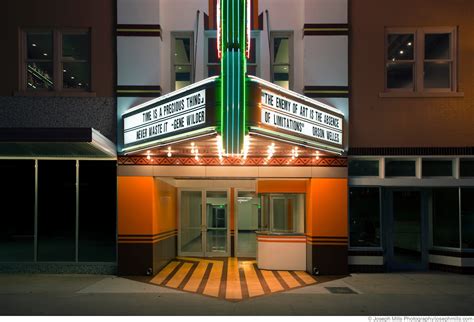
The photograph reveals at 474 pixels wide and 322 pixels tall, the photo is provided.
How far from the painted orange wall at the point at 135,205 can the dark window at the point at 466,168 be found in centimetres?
855

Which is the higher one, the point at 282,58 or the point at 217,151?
the point at 282,58

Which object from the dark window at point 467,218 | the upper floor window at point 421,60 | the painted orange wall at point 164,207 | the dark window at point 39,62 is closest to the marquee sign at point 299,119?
the upper floor window at point 421,60

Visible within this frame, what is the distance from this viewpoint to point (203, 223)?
1723cm

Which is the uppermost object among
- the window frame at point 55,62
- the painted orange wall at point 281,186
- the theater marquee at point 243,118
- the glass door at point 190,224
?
the window frame at point 55,62

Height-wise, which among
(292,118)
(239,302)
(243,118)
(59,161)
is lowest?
(239,302)

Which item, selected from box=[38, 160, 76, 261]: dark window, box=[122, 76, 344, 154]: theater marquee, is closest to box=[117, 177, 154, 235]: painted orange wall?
box=[122, 76, 344, 154]: theater marquee

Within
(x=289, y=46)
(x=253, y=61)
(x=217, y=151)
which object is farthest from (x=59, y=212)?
(x=289, y=46)

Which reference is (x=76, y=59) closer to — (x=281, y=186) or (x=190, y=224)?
(x=281, y=186)

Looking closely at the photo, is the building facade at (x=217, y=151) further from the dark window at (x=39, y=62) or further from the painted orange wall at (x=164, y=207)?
the painted orange wall at (x=164, y=207)

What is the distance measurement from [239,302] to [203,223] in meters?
7.43

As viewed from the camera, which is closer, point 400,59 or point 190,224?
point 400,59

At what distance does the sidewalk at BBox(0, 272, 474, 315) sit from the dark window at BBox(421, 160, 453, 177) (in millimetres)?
2813

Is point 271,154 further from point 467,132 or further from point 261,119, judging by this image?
point 467,132

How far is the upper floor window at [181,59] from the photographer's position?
1334 cm
